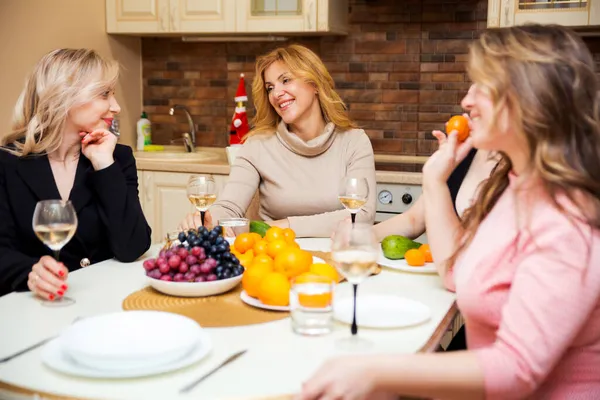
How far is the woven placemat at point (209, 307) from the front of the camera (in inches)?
56.0

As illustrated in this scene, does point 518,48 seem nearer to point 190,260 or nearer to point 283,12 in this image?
point 190,260

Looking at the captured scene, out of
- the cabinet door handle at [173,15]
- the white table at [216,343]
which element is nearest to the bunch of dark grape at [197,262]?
the white table at [216,343]

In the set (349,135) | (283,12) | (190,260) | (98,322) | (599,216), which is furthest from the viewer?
(283,12)

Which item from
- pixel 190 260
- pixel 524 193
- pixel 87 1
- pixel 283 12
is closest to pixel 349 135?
pixel 283 12

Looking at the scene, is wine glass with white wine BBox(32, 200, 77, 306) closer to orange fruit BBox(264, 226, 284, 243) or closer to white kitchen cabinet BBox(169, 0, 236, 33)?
orange fruit BBox(264, 226, 284, 243)

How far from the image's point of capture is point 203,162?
12.6 feet

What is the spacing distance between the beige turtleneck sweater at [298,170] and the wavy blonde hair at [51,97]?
794 mm

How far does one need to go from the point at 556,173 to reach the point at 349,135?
5.51 feet

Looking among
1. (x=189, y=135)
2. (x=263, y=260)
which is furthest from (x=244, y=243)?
(x=189, y=135)

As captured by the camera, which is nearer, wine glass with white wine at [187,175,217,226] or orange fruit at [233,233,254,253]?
orange fruit at [233,233,254,253]

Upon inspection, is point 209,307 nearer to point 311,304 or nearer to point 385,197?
point 311,304

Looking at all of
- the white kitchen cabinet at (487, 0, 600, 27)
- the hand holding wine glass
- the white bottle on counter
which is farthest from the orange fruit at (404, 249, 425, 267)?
the white bottle on counter

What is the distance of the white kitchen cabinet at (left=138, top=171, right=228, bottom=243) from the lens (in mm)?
3770

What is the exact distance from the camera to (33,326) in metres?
1.38
